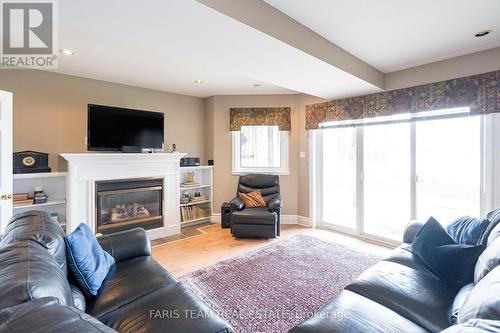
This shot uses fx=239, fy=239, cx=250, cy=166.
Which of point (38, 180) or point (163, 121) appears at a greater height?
point (163, 121)

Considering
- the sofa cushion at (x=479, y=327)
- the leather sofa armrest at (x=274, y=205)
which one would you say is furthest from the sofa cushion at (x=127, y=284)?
the leather sofa armrest at (x=274, y=205)

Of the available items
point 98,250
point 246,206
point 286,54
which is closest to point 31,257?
point 98,250

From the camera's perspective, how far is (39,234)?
1334mm

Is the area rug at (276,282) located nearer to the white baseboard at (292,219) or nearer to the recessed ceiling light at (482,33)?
the white baseboard at (292,219)

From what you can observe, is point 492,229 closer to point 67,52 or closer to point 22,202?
point 67,52

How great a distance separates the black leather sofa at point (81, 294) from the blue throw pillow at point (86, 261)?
1.6 inches

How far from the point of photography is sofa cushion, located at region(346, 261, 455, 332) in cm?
127

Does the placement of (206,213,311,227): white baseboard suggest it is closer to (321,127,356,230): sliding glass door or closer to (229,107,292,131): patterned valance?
(321,127,356,230): sliding glass door

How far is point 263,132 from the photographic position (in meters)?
4.72

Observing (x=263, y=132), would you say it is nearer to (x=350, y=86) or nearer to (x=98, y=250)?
(x=350, y=86)

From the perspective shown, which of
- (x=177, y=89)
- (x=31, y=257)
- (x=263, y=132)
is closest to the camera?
(x=31, y=257)

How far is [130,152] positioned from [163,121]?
2.51 feet

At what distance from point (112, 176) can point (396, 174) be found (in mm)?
4090
